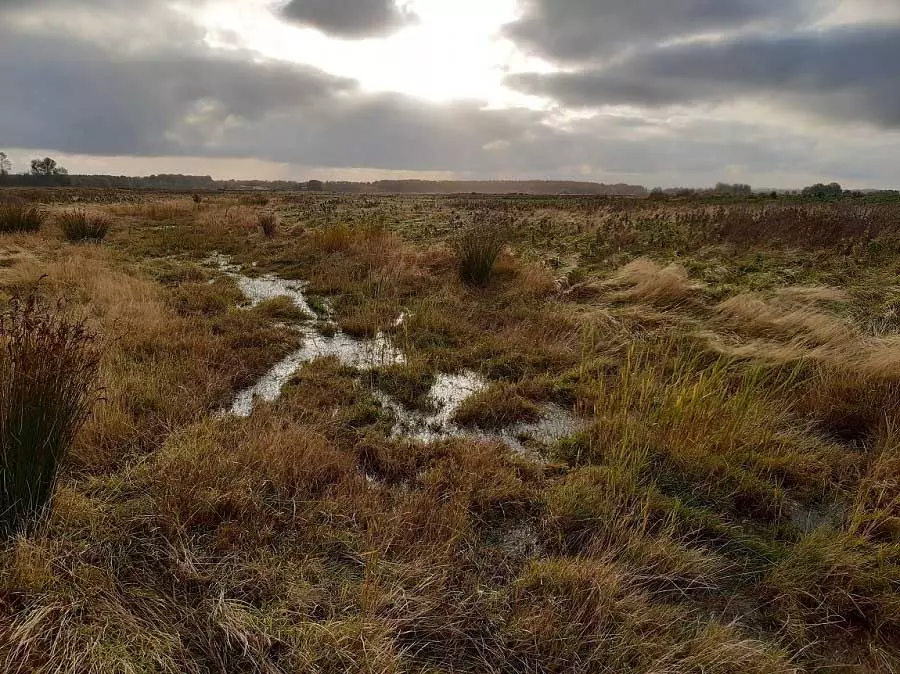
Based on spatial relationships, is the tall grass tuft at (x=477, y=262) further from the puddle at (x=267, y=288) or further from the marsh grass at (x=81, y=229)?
the marsh grass at (x=81, y=229)

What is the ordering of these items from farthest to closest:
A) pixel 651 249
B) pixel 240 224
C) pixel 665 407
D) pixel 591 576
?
pixel 240 224, pixel 651 249, pixel 665 407, pixel 591 576

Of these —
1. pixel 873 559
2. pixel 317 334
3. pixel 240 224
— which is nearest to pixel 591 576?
pixel 873 559

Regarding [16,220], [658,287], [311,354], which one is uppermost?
[16,220]

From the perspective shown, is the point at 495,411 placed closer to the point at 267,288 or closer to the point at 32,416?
the point at 32,416

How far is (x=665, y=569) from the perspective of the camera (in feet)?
7.82

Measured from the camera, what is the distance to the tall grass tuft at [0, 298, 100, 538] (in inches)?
84.4

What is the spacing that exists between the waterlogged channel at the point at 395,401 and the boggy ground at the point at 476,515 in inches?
5.6

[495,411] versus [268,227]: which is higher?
[268,227]

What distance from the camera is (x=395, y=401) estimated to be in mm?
4430

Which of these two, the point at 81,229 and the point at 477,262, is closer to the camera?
the point at 477,262

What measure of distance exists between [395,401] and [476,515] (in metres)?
1.87

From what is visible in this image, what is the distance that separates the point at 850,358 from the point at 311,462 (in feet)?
17.0

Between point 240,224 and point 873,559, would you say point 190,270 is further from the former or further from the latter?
point 873,559

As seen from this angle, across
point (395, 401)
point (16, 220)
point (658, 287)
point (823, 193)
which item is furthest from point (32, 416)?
point (823, 193)
